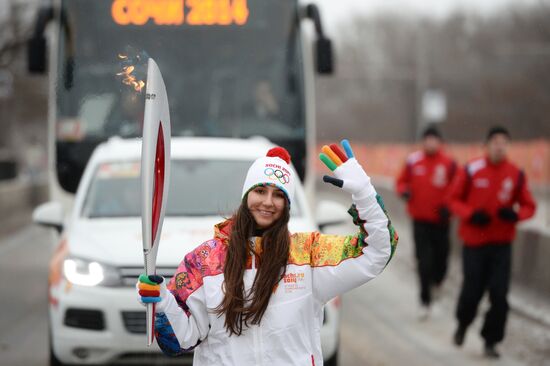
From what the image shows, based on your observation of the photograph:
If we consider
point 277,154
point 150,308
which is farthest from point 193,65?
point 150,308

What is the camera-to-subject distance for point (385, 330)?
9.22 m

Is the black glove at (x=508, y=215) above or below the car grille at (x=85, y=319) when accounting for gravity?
above

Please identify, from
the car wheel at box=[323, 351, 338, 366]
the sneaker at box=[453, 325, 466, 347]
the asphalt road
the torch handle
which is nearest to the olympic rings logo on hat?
the torch handle

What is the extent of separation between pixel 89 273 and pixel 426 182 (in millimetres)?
4510

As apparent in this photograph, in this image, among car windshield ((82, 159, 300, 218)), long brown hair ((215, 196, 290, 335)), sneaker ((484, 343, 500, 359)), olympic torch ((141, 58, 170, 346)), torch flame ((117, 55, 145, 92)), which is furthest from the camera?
sneaker ((484, 343, 500, 359))

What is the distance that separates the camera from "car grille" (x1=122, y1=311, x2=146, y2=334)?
6352 millimetres

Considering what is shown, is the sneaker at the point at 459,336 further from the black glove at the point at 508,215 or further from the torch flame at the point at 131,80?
the torch flame at the point at 131,80

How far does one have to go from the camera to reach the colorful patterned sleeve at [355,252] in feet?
11.1

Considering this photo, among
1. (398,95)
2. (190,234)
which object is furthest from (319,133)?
(190,234)

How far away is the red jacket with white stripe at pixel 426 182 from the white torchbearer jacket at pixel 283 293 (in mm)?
6602

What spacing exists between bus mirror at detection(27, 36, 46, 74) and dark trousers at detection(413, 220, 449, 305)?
402 cm

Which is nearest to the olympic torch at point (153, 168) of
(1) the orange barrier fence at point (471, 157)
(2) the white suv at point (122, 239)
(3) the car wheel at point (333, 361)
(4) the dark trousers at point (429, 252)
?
(2) the white suv at point (122, 239)

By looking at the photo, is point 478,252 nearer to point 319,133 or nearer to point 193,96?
point 193,96

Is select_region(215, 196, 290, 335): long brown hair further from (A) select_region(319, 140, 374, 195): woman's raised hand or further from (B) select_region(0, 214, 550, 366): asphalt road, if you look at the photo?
(B) select_region(0, 214, 550, 366): asphalt road
